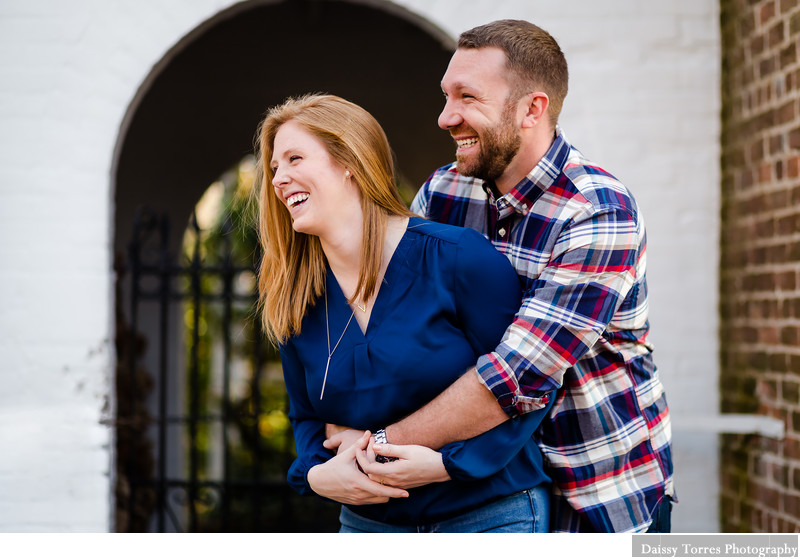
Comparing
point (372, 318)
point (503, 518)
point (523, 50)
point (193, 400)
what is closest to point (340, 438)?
point (372, 318)

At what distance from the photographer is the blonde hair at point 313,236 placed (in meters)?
1.80

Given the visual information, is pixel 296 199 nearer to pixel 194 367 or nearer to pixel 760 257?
pixel 760 257

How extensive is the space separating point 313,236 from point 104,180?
1.73 m

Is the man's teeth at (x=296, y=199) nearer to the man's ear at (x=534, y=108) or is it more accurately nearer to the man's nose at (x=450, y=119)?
the man's nose at (x=450, y=119)

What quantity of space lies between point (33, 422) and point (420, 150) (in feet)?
14.4

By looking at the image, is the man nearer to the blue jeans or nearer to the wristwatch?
the wristwatch

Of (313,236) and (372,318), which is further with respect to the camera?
(313,236)

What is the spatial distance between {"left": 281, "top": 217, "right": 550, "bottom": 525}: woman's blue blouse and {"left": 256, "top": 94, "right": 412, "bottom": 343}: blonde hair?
0.08 m

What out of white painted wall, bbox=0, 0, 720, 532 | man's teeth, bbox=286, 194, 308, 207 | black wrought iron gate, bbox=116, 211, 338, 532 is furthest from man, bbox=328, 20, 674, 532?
white painted wall, bbox=0, 0, 720, 532

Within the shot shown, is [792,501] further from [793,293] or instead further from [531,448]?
[531,448]

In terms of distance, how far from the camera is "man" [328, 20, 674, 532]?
1.66 m

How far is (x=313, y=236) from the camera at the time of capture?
1.91 meters

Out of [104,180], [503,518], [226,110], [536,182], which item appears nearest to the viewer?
[503,518]

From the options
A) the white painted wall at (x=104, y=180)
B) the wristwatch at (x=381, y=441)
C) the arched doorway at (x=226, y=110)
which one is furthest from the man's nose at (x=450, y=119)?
the arched doorway at (x=226, y=110)
